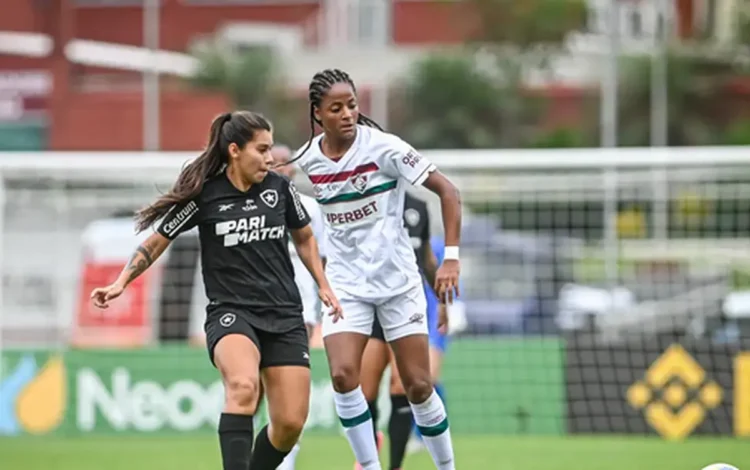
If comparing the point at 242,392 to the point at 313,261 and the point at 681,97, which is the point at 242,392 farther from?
the point at 681,97

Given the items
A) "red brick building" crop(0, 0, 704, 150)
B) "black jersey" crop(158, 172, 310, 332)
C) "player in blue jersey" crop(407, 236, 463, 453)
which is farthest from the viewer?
"red brick building" crop(0, 0, 704, 150)

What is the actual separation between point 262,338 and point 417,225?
2.65 meters

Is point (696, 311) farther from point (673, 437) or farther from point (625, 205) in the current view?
point (673, 437)

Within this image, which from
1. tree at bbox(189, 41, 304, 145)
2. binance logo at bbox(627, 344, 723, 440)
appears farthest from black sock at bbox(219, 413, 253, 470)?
tree at bbox(189, 41, 304, 145)

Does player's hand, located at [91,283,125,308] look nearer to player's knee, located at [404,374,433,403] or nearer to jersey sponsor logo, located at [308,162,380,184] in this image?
jersey sponsor logo, located at [308,162,380,184]

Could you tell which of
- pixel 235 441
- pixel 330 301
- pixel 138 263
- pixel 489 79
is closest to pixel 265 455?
pixel 235 441

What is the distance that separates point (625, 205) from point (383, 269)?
12130mm

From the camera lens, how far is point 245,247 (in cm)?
908

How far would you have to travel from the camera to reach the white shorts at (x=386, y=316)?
966 centimetres

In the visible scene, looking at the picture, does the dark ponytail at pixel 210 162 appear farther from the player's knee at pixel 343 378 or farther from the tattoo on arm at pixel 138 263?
the player's knee at pixel 343 378

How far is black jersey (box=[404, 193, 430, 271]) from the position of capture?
37.5ft

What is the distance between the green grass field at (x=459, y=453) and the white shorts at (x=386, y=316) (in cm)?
366

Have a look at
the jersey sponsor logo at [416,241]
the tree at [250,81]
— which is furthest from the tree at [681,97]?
the jersey sponsor logo at [416,241]

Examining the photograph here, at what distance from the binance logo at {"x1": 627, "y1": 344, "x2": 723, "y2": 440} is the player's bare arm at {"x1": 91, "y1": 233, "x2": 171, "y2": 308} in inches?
349
